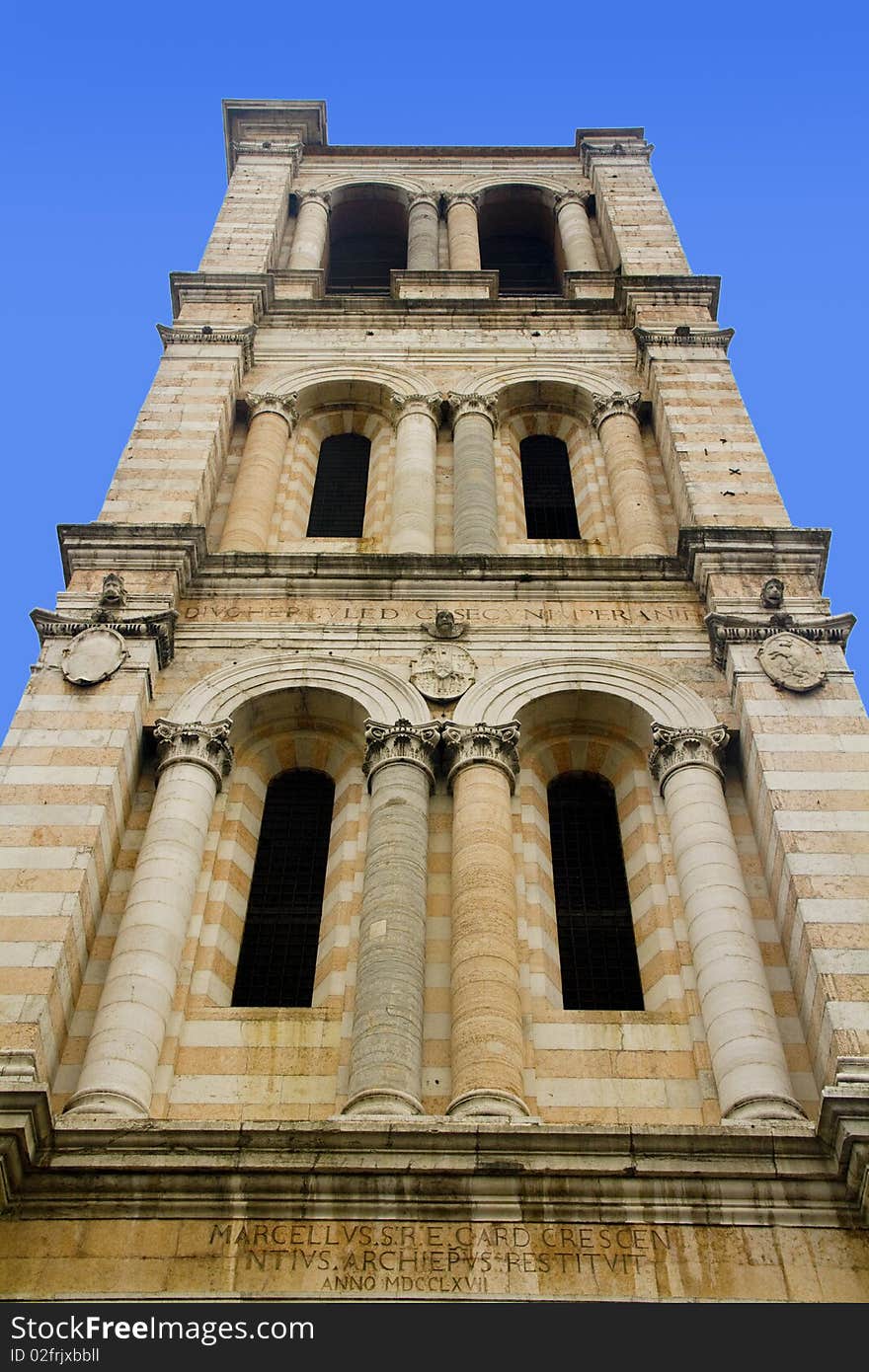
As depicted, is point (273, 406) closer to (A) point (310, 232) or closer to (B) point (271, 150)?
(A) point (310, 232)

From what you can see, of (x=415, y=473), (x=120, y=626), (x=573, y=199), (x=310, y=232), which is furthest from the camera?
(x=573, y=199)

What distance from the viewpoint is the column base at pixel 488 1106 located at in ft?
40.7

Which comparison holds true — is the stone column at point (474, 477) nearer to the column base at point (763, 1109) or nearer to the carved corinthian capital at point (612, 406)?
the carved corinthian capital at point (612, 406)

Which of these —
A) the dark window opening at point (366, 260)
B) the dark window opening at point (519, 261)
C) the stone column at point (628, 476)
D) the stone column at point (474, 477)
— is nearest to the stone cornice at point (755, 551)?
the stone column at point (628, 476)

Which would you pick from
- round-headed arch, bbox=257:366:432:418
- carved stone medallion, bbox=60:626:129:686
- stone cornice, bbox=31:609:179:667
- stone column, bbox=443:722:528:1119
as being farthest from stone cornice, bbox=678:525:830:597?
carved stone medallion, bbox=60:626:129:686

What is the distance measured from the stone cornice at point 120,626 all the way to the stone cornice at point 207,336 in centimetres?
827

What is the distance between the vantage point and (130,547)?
1905 centimetres

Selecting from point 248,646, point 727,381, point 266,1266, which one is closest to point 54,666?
point 248,646

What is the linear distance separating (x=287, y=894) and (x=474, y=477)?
832cm

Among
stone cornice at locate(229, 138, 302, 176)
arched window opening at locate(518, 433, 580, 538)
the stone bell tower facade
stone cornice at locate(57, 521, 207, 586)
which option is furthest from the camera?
stone cornice at locate(229, 138, 302, 176)

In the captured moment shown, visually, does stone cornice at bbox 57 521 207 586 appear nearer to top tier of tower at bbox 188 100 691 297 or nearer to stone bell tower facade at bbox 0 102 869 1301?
stone bell tower facade at bbox 0 102 869 1301

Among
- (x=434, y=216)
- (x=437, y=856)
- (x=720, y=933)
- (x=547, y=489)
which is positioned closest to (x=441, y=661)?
(x=437, y=856)

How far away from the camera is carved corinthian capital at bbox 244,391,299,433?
78.0ft

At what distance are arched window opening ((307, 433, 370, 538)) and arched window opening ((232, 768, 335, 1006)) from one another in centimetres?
606
